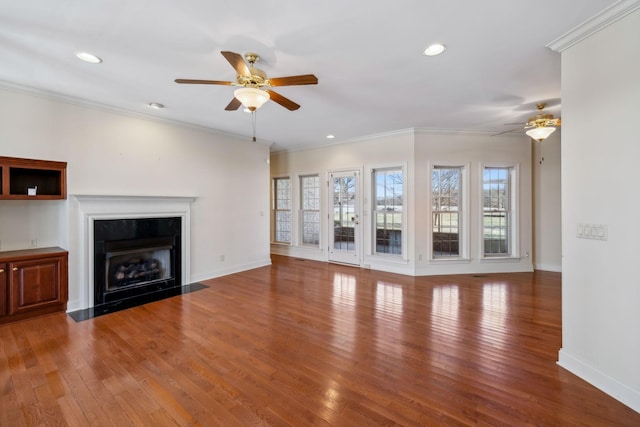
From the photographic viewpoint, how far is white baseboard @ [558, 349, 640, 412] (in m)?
1.89

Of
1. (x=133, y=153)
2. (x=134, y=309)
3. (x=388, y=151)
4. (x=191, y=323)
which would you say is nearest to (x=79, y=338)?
(x=134, y=309)

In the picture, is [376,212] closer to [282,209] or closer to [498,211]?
[498,211]

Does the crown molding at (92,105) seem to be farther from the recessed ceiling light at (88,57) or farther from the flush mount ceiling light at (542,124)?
the flush mount ceiling light at (542,124)

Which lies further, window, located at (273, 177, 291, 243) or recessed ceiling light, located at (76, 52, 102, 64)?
window, located at (273, 177, 291, 243)

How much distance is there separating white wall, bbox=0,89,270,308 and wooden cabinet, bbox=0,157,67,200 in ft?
0.32

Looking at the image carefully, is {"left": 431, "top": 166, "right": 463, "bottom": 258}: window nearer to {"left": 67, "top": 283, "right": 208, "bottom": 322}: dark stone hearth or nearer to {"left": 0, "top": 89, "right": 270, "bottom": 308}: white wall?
{"left": 0, "top": 89, "right": 270, "bottom": 308}: white wall

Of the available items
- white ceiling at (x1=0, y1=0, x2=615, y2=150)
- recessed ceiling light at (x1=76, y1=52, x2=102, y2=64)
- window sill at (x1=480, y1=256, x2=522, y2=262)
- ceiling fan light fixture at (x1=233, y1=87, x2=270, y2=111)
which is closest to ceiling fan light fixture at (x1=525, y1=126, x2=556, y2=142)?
white ceiling at (x1=0, y1=0, x2=615, y2=150)

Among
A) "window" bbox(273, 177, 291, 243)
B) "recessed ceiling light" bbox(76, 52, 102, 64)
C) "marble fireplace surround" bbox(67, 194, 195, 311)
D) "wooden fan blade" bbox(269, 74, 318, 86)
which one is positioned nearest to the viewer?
"wooden fan blade" bbox(269, 74, 318, 86)

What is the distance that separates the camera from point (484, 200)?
562cm

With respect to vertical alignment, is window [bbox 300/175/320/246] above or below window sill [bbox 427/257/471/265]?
above

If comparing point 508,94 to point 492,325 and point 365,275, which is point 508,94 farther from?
point 365,275

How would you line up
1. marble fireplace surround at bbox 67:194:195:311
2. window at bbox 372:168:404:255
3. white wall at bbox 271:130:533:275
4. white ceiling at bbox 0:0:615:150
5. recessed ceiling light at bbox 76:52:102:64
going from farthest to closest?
window at bbox 372:168:404:255, white wall at bbox 271:130:533:275, marble fireplace surround at bbox 67:194:195:311, recessed ceiling light at bbox 76:52:102:64, white ceiling at bbox 0:0:615:150

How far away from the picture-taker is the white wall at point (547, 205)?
5562 millimetres

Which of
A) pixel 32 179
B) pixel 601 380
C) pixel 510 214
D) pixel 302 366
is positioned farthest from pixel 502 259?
pixel 32 179
